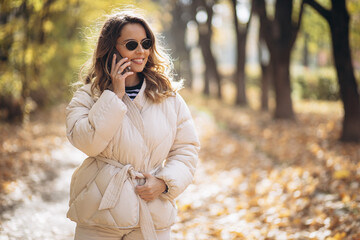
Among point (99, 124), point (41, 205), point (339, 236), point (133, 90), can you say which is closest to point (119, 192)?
point (99, 124)

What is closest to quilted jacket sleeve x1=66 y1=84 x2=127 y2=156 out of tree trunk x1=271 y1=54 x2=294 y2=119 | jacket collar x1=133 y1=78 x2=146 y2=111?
jacket collar x1=133 y1=78 x2=146 y2=111

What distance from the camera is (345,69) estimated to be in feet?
29.0

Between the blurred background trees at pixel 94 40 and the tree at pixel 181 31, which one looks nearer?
the blurred background trees at pixel 94 40

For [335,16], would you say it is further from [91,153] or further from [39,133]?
[39,133]

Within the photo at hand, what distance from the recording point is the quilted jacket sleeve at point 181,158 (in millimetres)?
2516

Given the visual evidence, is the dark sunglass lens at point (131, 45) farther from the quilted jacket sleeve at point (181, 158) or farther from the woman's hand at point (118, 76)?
the quilted jacket sleeve at point (181, 158)

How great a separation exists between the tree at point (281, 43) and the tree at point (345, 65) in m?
3.55

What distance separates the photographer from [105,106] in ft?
7.72

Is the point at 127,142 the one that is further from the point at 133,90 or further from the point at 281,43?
the point at 281,43

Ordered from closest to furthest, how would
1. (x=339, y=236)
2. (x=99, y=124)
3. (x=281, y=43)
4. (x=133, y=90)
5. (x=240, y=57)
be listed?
(x=99, y=124) → (x=133, y=90) → (x=339, y=236) → (x=281, y=43) → (x=240, y=57)

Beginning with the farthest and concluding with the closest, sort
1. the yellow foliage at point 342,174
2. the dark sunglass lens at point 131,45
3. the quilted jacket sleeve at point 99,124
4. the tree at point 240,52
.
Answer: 1. the tree at point 240,52
2. the yellow foliage at point 342,174
3. the dark sunglass lens at point 131,45
4. the quilted jacket sleeve at point 99,124

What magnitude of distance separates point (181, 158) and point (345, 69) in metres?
7.46

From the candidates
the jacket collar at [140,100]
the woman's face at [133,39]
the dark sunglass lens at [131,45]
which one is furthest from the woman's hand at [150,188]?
the dark sunglass lens at [131,45]

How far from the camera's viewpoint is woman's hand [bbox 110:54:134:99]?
8.03 ft
